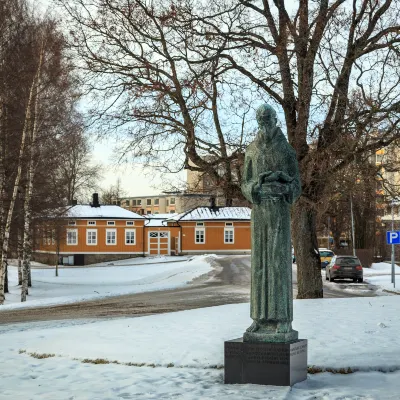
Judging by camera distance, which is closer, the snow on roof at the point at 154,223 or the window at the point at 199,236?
the snow on roof at the point at 154,223

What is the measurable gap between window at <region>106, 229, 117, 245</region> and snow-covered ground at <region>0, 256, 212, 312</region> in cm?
1290

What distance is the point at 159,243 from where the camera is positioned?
7238 cm

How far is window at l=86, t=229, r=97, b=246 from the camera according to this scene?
68.4 metres

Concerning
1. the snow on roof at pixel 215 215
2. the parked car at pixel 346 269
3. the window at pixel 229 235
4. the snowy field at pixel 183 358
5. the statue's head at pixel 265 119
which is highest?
the snow on roof at pixel 215 215

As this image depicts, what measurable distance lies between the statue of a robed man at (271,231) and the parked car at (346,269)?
29.8 m

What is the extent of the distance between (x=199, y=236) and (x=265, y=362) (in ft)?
215

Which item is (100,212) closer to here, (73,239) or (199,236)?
(73,239)

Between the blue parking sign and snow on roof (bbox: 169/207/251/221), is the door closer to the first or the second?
snow on roof (bbox: 169/207/251/221)

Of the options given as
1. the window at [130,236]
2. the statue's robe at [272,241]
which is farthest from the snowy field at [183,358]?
the window at [130,236]

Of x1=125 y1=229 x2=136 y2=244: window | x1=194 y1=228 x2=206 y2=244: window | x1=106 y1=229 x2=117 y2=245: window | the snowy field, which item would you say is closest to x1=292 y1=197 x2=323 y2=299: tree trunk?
the snowy field

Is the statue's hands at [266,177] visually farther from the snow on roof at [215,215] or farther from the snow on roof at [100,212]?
the snow on roof at [215,215]

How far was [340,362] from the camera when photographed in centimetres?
913

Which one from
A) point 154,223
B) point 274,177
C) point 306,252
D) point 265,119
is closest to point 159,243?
point 154,223

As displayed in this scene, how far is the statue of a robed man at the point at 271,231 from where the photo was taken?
7.98 m
